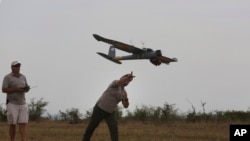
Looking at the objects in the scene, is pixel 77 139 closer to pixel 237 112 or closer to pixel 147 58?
pixel 147 58

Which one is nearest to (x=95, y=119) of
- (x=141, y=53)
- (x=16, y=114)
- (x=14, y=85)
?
(x=16, y=114)

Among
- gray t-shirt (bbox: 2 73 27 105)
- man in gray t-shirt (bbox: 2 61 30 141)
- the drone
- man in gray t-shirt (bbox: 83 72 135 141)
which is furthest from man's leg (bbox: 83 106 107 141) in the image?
the drone

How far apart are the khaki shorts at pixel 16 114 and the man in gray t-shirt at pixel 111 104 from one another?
130 centimetres

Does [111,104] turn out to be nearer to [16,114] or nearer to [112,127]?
[112,127]

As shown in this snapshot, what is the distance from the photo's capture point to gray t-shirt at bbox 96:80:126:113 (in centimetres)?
992

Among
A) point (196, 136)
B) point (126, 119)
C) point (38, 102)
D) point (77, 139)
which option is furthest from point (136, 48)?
point (77, 139)

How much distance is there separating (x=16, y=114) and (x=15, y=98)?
0.30 m

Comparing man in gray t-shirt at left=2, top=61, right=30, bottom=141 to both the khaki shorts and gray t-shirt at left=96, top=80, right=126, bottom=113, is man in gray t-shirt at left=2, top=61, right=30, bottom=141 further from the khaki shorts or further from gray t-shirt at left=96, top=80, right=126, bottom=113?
gray t-shirt at left=96, top=80, right=126, bottom=113

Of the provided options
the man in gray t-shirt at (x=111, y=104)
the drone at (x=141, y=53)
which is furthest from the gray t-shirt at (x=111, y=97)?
the drone at (x=141, y=53)

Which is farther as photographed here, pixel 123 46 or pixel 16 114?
pixel 123 46

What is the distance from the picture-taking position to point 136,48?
25.1m

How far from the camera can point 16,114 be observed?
33.9 ft

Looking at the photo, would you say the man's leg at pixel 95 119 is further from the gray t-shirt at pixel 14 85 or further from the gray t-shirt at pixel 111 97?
the gray t-shirt at pixel 14 85

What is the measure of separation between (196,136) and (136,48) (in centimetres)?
1038
